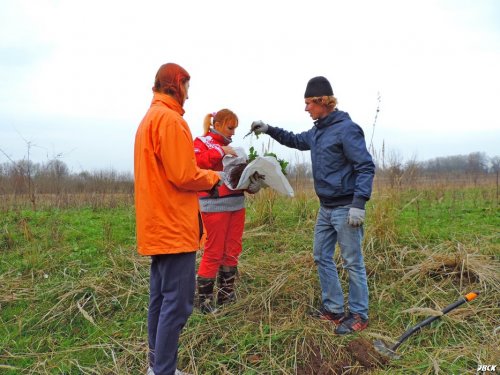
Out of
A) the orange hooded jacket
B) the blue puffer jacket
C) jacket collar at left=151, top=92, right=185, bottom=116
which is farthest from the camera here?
the blue puffer jacket

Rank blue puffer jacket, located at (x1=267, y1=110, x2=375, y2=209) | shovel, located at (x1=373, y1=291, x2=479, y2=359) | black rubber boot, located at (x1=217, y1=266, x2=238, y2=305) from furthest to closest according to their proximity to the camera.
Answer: black rubber boot, located at (x1=217, y1=266, x2=238, y2=305) < blue puffer jacket, located at (x1=267, y1=110, x2=375, y2=209) < shovel, located at (x1=373, y1=291, x2=479, y2=359)

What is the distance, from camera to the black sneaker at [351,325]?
9.92 feet

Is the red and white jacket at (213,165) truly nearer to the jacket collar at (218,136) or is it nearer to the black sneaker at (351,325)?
the jacket collar at (218,136)

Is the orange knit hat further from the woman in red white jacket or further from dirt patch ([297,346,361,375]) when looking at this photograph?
dirt patch ([297,346,361,375])

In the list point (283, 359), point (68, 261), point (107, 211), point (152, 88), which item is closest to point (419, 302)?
point (283, 359)

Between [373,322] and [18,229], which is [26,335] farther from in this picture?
[18,229]

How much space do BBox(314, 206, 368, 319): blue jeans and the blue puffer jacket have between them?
0.46 ft

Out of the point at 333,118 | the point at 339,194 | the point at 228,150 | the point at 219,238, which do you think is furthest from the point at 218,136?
the point at 339,194

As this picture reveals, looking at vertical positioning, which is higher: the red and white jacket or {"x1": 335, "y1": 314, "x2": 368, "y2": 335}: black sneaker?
the red and white jacket

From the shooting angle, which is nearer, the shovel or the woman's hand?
the shovel

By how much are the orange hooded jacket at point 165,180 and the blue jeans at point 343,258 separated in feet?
3.98

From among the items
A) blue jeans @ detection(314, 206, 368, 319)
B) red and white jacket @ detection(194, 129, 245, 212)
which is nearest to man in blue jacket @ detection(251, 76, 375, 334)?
blue jeans @ detection(314, 206, 368, 319)

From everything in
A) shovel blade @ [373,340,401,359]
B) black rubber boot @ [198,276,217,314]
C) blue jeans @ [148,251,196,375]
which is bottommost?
shovel blade @ [373,340,401,359]

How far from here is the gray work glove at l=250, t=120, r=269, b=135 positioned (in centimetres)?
359
